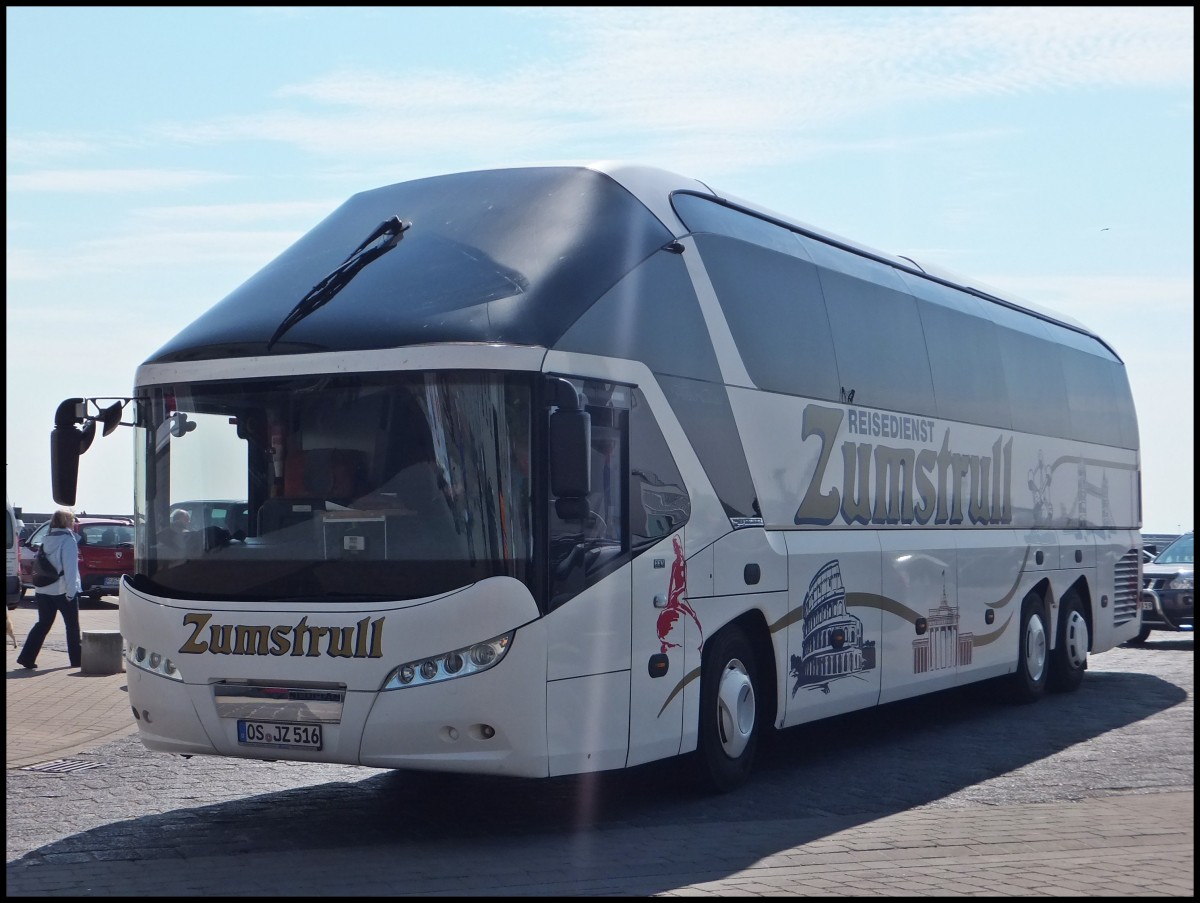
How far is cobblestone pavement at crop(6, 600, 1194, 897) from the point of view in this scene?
766 cm

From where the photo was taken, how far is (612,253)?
975 cm

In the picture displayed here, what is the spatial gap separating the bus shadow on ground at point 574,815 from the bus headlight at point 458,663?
35.3 inches

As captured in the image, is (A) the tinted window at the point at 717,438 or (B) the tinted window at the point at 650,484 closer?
(B) the tinted window at the point at 650,484

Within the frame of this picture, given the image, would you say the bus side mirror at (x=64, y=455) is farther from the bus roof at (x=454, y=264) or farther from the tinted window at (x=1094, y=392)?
the tinted window at (x=1094, y=392)

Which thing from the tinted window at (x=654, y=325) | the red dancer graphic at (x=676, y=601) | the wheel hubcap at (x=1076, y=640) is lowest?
the wheel hubcap at (x=1076, y=640)

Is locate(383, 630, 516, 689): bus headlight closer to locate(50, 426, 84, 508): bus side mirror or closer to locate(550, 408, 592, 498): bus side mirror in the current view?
locate(550, 408, 592, 498): bus side mirror

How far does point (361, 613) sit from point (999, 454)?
337 inches

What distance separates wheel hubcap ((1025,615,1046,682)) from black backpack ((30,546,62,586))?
11001mm

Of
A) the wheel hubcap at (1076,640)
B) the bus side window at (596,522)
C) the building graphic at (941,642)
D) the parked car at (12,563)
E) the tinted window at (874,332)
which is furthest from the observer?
the parked car at (12,563)

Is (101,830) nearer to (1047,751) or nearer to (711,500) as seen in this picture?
(711,500)

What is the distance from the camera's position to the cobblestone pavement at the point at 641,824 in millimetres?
7656

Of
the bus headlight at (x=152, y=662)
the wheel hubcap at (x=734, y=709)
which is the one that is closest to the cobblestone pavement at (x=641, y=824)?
the wheel hubcap at (x=734, y=709)

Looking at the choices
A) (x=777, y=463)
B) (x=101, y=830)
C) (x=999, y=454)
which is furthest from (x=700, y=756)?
(x=999, y=454)

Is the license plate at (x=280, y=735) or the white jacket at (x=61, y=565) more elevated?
the white jacket at (x=61, y=565)
